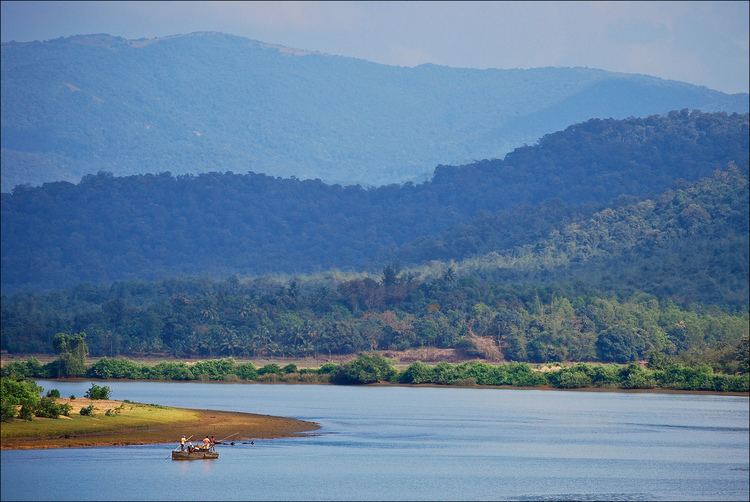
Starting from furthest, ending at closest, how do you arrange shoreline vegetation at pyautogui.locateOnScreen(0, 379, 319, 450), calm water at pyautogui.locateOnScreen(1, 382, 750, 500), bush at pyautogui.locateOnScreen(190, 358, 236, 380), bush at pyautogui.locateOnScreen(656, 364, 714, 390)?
bush at pyautogui.locateOnScreen(190, 358, 236, 380)
bush at pyautogui.locateOnScreen(656, 364, 714, 390)
shoreline vegetation at pyautogui.locateOnScreen(0, 379, 319, 450)
calm water at pyautogui.locateOnScreen(1, 382, 750, 500)

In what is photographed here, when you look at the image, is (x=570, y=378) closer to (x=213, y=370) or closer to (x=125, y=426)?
(x=213, y=370)

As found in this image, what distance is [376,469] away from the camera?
63.1 meters

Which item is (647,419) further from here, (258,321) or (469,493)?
(258,321)

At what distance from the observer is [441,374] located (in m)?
129

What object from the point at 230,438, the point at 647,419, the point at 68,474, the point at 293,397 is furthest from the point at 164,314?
the point at 68,474

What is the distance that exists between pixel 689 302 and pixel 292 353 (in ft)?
153

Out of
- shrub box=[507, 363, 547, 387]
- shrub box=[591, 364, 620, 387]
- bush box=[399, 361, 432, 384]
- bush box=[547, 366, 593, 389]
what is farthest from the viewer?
shrub box=[507, 363, 547, 387]

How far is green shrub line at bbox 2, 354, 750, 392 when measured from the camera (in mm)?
120938

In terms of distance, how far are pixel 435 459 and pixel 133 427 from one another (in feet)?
50.1

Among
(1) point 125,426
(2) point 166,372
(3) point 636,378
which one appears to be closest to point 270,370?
(2) point 166,372

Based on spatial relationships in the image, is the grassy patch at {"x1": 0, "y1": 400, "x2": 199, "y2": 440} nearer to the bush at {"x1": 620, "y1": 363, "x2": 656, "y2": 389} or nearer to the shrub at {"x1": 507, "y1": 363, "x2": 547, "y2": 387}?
the bush at {"x1": 620, "y1": 363, "x2": 656, "y2": 389}

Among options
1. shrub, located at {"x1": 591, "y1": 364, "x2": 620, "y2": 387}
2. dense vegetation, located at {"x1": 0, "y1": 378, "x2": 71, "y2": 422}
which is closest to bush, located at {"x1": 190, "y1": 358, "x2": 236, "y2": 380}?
shrub, located at {"x1": 591, "y1": 364, "x2": 620, "y2": 387}

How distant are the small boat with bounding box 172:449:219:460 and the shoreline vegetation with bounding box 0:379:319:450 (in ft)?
16.5

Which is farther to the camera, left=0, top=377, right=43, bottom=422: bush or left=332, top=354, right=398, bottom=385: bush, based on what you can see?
left=332, top=354, right=398, bottom=385: bush
